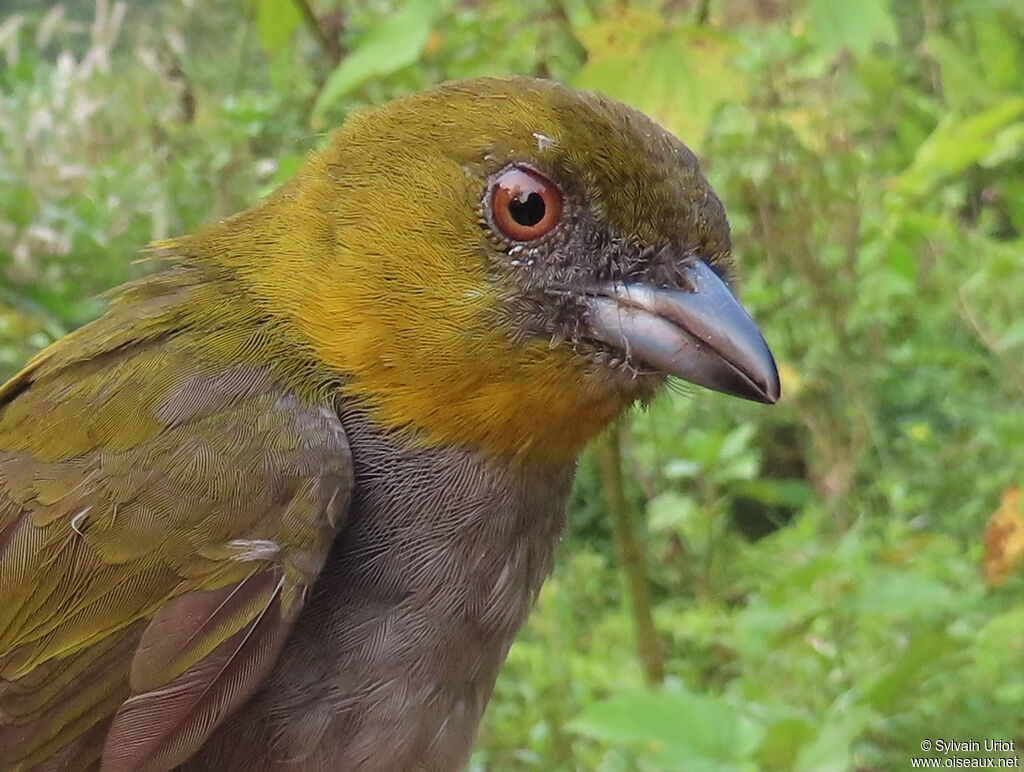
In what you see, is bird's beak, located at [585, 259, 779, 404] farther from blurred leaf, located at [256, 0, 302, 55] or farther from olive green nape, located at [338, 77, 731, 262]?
blurred leaf, located at [256, 0, 302, 55]

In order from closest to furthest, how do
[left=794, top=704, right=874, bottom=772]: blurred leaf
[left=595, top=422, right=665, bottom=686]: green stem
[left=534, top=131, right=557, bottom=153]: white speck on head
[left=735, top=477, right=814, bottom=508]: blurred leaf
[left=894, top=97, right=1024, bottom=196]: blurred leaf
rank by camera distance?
[left=534, top=131, right=557, bottom=153]: white speck on head → [left=794, top=704, right=874, bottom=772]: blurred leaf → [left=595, top=422, right=665, bottom=686]: green stem → [left=894, top=97, right=1024, bottom=196]: blurred leaf → [left=735, top=477, right=814, bottom=508]: blurred leaf

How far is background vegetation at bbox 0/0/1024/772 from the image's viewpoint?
4.91 ft

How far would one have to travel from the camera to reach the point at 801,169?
2.50 meters

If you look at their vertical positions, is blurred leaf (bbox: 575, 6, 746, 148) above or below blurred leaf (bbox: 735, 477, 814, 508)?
above

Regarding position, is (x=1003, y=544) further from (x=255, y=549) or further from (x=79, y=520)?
(x=79, y=520)

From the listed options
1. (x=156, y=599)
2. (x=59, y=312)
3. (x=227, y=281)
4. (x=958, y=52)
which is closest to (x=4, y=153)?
(x=59, y=312)

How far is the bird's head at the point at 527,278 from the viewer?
1056 millimetres

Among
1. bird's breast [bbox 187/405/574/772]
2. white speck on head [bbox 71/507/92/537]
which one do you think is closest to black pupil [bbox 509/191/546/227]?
bird's breast [bbox 187/405/574/772]

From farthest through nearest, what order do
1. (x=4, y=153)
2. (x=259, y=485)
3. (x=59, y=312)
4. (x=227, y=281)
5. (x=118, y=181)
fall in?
(x=118, y=181) → (x=4, y=153) → (x=59, y=312) → (x=227, y=281) → (x=259, y=485)

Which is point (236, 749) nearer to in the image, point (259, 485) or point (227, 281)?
point (259, 485)

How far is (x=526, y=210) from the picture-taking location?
105 centimetres

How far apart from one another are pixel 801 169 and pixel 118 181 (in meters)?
2.28

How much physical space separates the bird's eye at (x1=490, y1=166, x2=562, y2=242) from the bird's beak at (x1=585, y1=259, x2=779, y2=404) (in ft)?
0.30

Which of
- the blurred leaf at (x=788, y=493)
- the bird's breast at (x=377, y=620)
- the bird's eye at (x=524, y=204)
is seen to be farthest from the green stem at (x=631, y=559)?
the blurred leaf at (x=788, y=493)
